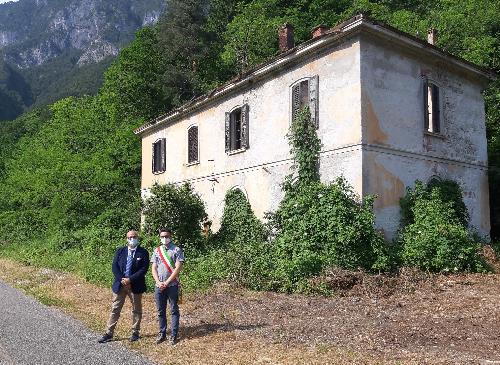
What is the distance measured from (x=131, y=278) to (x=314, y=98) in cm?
850

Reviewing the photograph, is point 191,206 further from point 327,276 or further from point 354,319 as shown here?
point 354,319

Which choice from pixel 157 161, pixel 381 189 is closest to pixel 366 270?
pixel 381 189

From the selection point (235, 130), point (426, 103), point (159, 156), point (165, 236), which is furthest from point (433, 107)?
point (159, 156)

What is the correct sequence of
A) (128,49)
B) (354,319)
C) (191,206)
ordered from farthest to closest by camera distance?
(128,49)
(191,206)
(354,319)

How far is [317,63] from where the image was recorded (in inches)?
569

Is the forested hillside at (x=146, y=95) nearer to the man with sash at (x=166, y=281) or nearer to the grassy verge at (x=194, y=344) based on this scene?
the grassy verge at (x=194, y=344)

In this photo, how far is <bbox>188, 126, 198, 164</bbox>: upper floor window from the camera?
20734 mm

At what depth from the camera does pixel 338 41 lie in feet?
45.2

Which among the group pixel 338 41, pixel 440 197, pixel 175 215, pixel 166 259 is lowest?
pixel 166 259

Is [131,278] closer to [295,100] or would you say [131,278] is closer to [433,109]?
[295,100]

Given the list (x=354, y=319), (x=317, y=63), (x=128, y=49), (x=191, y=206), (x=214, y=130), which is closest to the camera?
(x=354, y=319)

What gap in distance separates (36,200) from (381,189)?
2182cm

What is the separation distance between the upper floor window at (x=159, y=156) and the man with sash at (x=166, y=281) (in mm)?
15306

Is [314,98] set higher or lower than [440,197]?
higher
